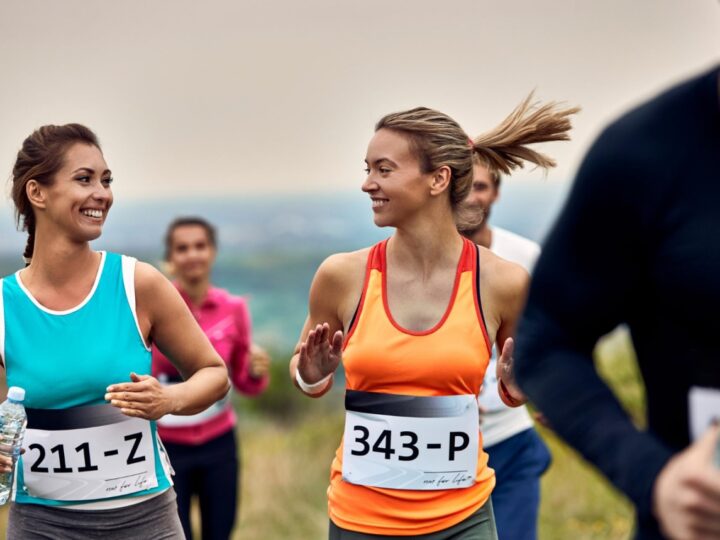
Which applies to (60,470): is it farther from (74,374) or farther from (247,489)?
(247,489)

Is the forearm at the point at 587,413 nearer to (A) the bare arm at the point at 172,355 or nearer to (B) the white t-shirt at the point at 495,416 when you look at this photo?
(A) the bare arm at the point at 172,355

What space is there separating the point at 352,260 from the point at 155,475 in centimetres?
92

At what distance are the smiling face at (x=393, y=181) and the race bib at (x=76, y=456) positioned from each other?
1.11 m

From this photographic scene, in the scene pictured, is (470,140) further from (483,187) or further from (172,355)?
(172,355)

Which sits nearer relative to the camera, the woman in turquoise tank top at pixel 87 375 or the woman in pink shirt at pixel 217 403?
the woman in turquoise tank top at pixel 87 375

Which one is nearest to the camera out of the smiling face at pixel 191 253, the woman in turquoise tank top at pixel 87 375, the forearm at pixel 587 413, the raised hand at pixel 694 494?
the raised hand at pixel 694 494

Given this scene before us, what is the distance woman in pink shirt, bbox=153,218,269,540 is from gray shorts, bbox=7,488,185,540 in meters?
1.78

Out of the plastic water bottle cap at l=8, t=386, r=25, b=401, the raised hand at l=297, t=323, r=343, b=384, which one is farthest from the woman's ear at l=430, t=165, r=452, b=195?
the plastic water bottle cap at l=8, t=386, r=25, b=401

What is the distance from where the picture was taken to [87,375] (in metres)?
3.60

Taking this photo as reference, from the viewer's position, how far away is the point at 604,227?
1.76 metres

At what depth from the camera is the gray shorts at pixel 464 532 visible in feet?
12.2

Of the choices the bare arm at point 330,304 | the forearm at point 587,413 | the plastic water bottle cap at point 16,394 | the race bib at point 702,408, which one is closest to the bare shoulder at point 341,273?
the bare arm at point 330,304

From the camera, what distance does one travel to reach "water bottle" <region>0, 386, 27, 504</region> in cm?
353

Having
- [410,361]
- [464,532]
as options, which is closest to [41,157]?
[410,361]
